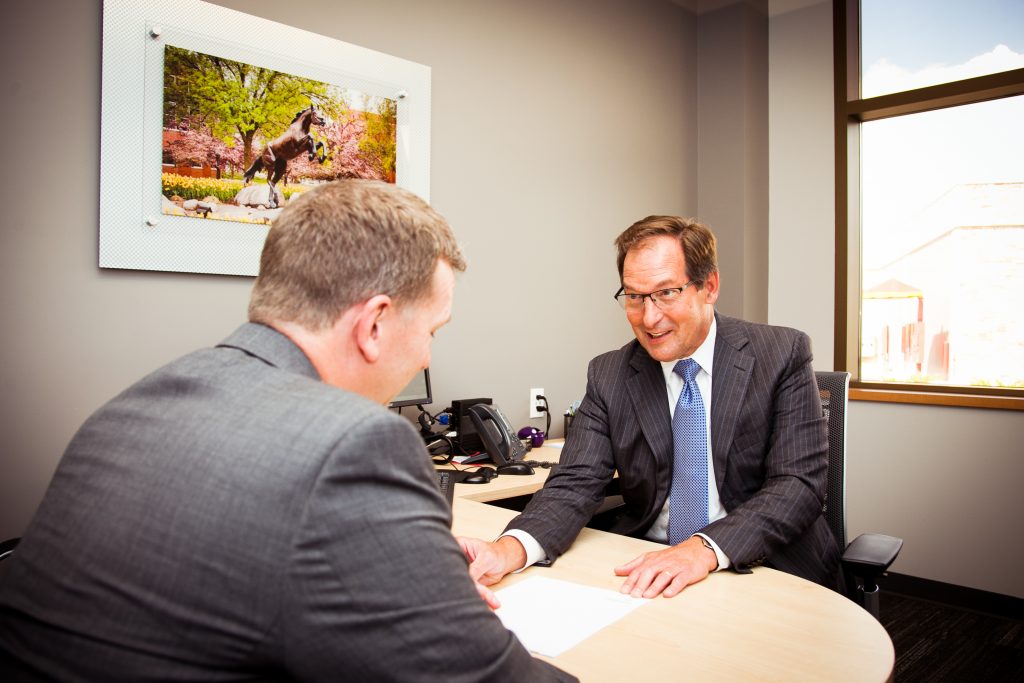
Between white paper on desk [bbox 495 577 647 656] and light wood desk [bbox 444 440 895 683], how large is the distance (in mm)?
23

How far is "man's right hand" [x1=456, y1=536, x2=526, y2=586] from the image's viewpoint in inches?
52.3

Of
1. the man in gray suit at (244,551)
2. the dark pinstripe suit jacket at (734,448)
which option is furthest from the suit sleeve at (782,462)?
the man in gray suit at (244,551)

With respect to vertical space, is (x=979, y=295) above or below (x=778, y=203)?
below

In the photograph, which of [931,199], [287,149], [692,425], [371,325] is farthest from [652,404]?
[931,199]

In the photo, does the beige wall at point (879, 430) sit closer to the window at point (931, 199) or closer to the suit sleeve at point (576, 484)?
the window at point (931, 199)

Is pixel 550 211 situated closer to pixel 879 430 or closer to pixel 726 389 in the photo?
pixel 726 389

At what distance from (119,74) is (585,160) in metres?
2.09

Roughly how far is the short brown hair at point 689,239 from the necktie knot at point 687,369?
19 cm

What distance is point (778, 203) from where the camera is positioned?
395 centimetres

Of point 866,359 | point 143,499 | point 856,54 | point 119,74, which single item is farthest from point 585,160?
point 143,499

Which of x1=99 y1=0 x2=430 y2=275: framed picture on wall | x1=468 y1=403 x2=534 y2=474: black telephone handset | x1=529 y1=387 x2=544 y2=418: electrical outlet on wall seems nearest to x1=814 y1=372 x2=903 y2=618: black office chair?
x1=468 y1=403 x2=534 y2=474: black telephone handset

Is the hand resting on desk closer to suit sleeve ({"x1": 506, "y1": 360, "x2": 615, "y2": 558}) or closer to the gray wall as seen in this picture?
suit sleeve ({"x1": 506, "y1": 360, "x2": 615, "y2": 558})

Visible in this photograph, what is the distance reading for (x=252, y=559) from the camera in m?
0.62

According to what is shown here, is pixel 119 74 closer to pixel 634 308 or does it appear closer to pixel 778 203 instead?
pixel 634 308
